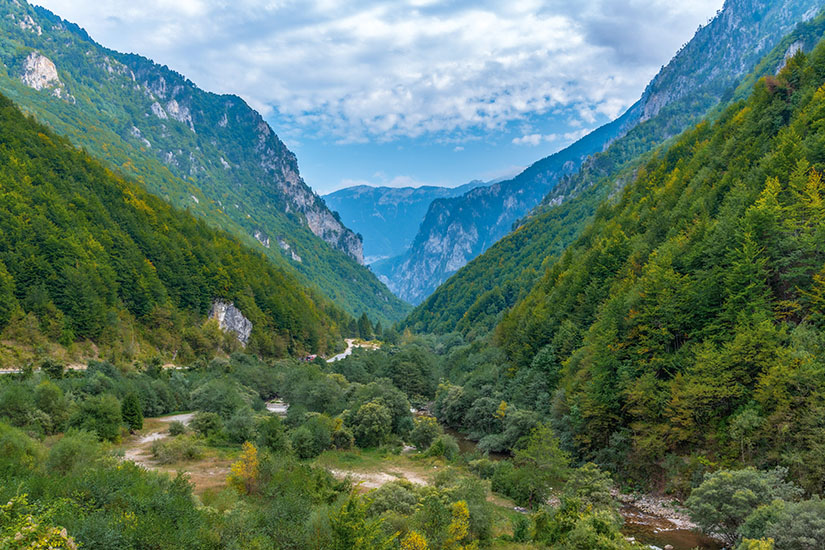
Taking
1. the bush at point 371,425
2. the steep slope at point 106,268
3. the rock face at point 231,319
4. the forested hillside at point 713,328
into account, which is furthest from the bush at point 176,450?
the rock face at point 231,319

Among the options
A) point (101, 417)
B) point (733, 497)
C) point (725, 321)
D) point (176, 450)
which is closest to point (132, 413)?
point (101, 417)

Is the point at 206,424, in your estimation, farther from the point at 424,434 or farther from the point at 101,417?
the point at 424,434

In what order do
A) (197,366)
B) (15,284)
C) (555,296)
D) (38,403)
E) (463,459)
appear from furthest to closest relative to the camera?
(197,366) < (555,296) < (15,284) < (463,459) < (38,403)

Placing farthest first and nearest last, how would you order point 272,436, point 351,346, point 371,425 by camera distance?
point 351,346 → point 371,425 → point 272,436

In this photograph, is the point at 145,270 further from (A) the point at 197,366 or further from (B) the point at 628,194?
(B) the point at 628,194

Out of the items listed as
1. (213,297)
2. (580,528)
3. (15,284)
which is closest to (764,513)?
(580,528)

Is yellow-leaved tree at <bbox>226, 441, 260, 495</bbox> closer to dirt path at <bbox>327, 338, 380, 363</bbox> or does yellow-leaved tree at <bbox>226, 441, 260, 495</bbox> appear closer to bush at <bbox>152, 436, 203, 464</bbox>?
bush at <bbox>152, 436, 203, 464</bbox>

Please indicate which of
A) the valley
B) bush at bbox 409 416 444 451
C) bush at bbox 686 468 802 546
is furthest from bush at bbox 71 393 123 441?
bush at bbox 686 468 802 546
